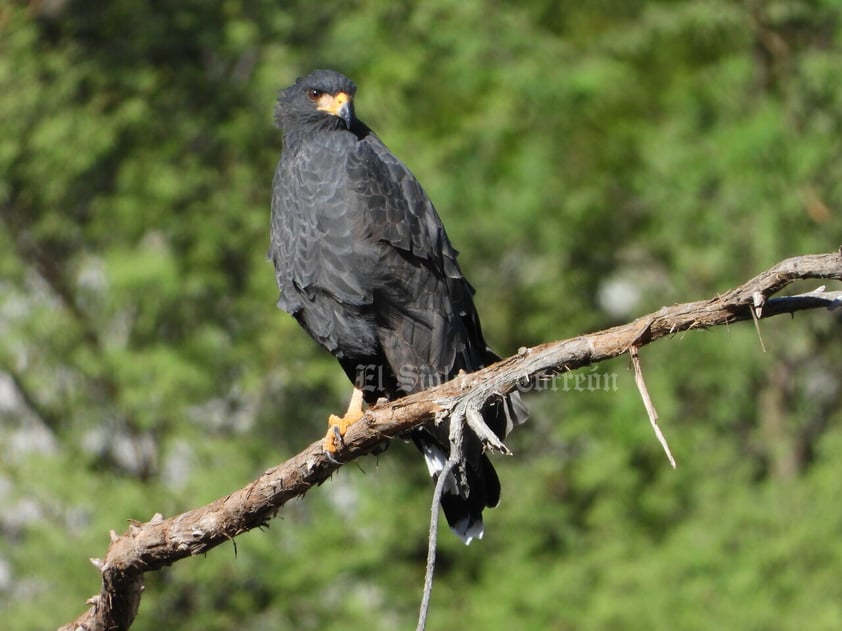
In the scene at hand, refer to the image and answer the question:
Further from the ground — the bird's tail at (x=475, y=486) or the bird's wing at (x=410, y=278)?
the bird's wing at (x=410, y=278)

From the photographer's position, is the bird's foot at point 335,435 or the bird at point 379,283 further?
the bird at point 379,283

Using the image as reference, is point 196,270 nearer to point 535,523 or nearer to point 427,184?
point 427,184

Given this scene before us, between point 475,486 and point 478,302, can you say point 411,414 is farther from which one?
point 478,302

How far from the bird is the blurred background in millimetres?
4475

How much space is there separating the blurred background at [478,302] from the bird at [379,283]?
447 cm

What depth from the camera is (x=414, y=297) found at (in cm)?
436

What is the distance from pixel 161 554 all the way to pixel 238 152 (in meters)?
6.39

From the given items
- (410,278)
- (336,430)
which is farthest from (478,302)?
(336,430)

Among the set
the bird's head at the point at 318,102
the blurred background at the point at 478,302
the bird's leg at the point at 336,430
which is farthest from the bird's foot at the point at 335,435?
the blurred background at the point at 478,302

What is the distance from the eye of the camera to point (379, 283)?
168 inches

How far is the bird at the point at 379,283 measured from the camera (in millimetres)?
4227

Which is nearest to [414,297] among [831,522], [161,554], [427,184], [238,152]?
[161,554]

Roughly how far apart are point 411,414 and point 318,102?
176 centimetres

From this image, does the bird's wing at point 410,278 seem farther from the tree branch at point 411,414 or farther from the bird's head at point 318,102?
the tree branch at point 411,414
